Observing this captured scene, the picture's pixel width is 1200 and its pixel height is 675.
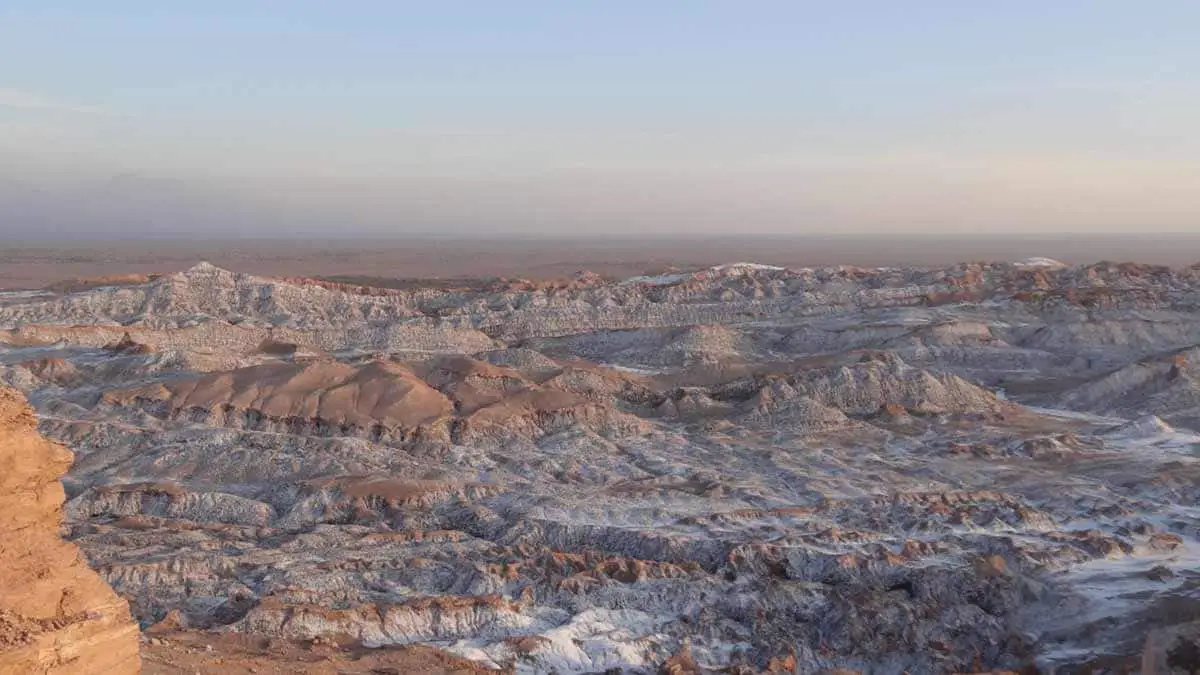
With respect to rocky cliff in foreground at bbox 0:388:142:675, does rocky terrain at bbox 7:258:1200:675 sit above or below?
below

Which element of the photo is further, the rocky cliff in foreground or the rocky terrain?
the rocky terrain

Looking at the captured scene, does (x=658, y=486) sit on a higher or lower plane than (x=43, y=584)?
lower

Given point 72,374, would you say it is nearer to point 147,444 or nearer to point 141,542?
point 147,444

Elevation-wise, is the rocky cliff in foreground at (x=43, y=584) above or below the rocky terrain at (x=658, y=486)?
above

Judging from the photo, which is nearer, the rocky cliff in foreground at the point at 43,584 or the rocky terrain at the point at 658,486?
the rocky cliff in foreground at the point at 43,584

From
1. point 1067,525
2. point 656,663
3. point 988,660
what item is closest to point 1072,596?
point 988,660
